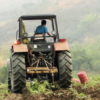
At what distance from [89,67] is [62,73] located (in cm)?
2055

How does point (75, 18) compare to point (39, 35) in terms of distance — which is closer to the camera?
point (39, 35)

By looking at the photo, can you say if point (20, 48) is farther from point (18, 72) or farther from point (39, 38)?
point (39, 38)

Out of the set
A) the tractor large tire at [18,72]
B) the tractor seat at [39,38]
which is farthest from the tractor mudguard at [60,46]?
the tractor large tire at [18,72]

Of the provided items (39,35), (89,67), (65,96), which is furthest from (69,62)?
(89,67)

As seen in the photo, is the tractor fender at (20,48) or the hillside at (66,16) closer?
the tractor fender at (20,48)

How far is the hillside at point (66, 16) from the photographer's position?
182ft

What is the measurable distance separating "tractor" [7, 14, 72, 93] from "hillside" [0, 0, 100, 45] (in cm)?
4080

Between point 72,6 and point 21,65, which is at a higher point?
point 72,6

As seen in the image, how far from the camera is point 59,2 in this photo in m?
77.9

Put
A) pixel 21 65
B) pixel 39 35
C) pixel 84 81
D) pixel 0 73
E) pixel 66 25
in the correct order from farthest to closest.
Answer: pixel 66 25, pixel 0 73, pixel 84 81, pixel 39 35, pixel 21 65

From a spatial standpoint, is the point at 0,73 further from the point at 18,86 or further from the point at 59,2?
the point at 59,2

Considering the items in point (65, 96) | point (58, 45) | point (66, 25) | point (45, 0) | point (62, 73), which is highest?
point (45, 0)

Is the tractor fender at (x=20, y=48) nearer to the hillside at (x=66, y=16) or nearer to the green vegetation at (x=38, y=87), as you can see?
the green vegetation at (x=38, y=87)

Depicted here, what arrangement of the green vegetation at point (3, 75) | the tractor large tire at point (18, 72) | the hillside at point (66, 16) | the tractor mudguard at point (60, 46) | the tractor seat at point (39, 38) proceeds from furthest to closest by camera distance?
the hillside at point (66, 16) < the green vegetation at point (3, 75) < the tractor seat at point (39, 38) < the tractor mudguard at point (60, 46) < the tractor large tire at point (18, 72)
